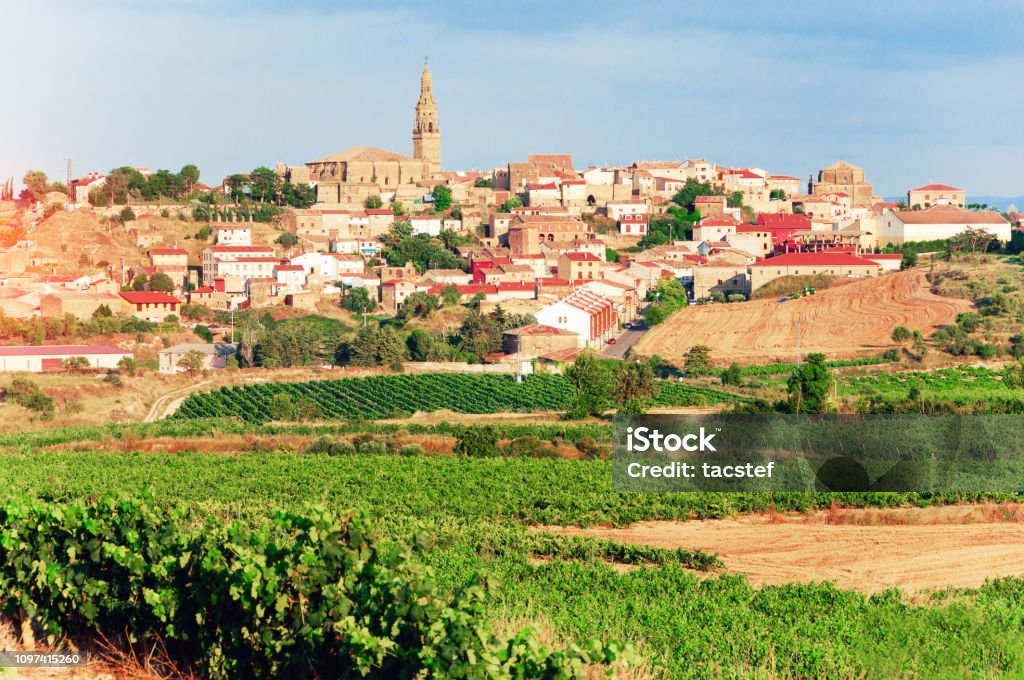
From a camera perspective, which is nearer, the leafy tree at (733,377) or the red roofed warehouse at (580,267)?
the leafy tree at (733,377)

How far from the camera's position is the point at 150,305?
5253 cm

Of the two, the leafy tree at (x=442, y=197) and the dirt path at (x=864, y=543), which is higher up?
the leafy tree at (x=442, y=197)

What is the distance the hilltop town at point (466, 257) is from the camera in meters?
44.1

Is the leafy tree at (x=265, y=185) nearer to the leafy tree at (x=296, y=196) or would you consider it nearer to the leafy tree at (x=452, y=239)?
the leafy tree at (x=296, y=196)

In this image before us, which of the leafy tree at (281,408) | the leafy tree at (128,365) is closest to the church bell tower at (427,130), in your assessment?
the leafy tree at (128,365)

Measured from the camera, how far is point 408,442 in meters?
24.7

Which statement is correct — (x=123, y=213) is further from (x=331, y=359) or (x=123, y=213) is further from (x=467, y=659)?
(x=467, y=659)

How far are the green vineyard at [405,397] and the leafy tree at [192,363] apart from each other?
3336 mm

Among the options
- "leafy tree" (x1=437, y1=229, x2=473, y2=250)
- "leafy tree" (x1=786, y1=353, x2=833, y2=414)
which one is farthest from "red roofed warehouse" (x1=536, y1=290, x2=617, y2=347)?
"leafy tree" (x1=437, y1=229, x2=473, y2=250)

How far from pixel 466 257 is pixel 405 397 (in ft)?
94.0

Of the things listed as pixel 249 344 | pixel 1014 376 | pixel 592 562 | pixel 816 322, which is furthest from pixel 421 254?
pixel 592 562

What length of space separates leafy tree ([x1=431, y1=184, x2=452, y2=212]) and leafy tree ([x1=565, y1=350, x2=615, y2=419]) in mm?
41868

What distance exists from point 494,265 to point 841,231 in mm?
17365

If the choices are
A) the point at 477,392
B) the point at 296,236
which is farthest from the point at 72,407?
the point at 296,236
